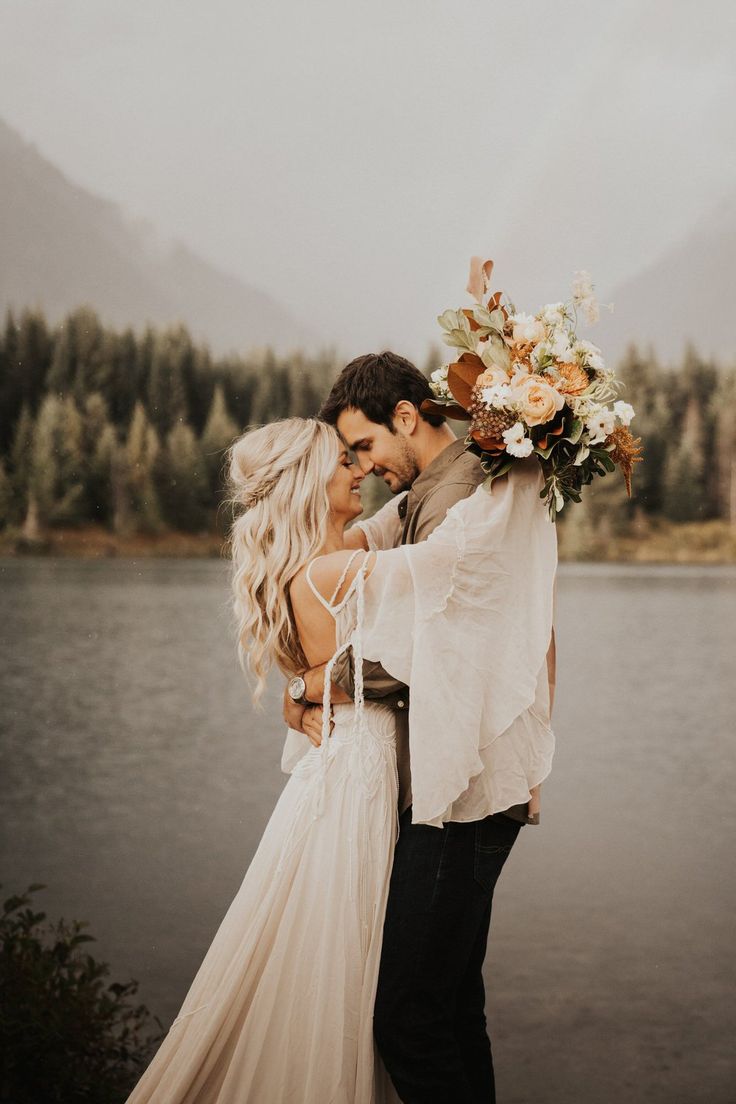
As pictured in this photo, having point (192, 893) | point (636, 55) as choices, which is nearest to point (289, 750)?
point (192, 893)

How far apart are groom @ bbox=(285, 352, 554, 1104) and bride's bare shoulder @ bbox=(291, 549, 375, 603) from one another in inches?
5.4

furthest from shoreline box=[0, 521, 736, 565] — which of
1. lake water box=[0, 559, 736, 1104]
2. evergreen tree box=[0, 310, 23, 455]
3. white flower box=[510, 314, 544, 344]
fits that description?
white flower box=[510, 314, 544, 344]

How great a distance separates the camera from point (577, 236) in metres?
4.18

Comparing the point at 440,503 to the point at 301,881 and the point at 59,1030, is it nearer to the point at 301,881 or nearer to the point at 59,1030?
the point at 301,881

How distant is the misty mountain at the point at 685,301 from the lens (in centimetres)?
416

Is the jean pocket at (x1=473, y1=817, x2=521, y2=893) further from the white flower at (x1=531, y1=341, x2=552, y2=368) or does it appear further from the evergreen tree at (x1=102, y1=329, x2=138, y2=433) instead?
the evergreen tree at (x1=102, y1=329, x2=138, y2=433)

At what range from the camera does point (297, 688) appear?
216 cm

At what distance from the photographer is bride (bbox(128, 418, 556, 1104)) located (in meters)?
1.99

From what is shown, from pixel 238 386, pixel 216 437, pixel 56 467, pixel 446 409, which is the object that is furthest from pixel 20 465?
pixel 446 409

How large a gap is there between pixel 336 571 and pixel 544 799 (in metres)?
2.24

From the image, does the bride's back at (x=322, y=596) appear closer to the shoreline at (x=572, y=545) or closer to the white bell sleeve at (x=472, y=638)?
the white bell sleeve at (x=472, y=638)

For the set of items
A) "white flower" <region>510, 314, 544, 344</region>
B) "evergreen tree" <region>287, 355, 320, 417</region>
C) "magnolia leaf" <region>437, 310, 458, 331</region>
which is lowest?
"white flower" <region>510, 314, 544, 344</region>

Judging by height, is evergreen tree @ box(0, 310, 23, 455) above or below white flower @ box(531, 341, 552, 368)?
above

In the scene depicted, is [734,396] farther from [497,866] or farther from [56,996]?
[56,996]
